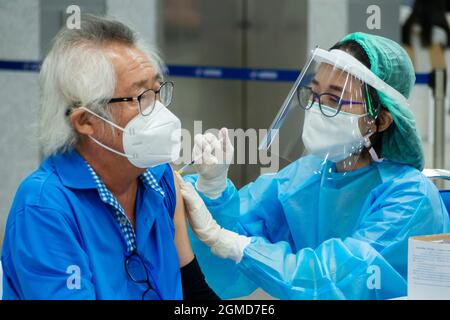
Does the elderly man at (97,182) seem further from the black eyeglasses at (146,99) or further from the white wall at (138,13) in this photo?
the white wall at (138,13)

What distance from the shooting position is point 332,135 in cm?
209

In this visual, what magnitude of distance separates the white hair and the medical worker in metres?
0.28

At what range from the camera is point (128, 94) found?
76.2 inches

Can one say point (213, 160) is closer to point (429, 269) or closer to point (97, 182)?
point (97, 182)

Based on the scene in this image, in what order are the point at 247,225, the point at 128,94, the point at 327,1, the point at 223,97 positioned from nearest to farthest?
1. the point at 128,94
2. the point at 247,225
3. the point at 223,97
4. the point at 327,1

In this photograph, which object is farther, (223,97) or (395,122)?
(223,97)

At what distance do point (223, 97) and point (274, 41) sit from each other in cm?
97

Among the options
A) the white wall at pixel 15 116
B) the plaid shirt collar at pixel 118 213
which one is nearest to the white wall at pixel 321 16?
the white wall at pixel 15 116

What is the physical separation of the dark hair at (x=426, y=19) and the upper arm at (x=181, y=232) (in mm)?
3274

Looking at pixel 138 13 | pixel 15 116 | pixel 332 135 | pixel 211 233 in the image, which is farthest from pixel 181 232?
pixel 15 116

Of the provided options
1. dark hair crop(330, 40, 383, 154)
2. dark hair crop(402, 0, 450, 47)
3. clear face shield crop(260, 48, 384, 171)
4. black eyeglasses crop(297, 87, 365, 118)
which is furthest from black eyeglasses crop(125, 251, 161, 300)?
dark hair crop(402, 0, 450, 47)

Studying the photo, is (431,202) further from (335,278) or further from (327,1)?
(327,1)
